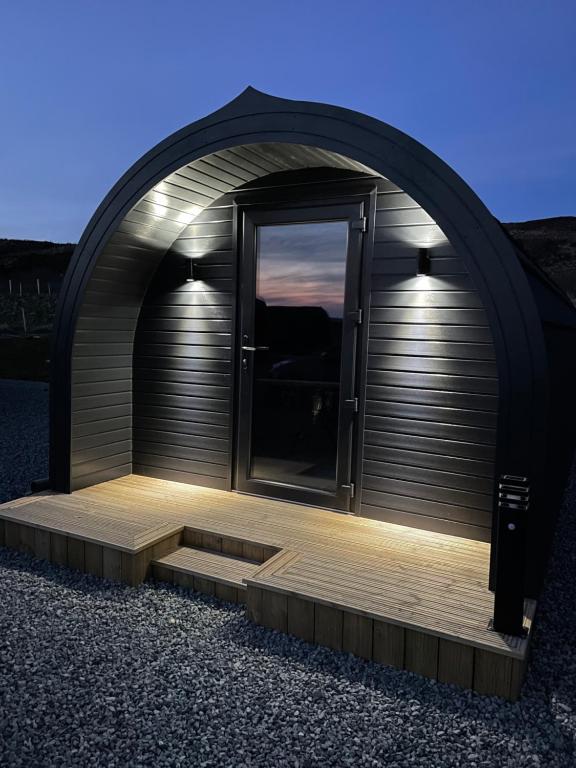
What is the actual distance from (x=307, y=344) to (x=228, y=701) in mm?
2354

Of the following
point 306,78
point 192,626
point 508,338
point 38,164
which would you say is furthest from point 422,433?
point 38,164

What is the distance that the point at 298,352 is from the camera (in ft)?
13.3

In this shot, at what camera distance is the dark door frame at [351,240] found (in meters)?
3.74

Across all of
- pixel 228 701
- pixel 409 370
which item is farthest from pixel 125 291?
pixel 228 701

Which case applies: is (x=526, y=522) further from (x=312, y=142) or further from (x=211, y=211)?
(x=211, y=211)

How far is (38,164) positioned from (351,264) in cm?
9331

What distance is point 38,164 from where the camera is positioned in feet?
274

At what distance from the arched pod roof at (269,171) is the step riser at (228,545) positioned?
4.02 ft

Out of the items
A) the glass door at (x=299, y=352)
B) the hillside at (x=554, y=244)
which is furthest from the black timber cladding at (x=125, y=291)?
the hillside at (x=554, y=244)

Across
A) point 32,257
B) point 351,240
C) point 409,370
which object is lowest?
point 409,370

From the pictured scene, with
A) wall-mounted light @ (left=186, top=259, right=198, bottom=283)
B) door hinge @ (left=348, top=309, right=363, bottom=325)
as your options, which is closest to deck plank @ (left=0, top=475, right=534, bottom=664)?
door hinge @ (left=348, top=309, right=363, bottom=325)

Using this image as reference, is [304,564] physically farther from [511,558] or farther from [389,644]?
[511,558]

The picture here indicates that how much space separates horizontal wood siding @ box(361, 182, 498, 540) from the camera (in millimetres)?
3451

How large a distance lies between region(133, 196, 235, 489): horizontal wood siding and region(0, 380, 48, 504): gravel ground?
1389mm
